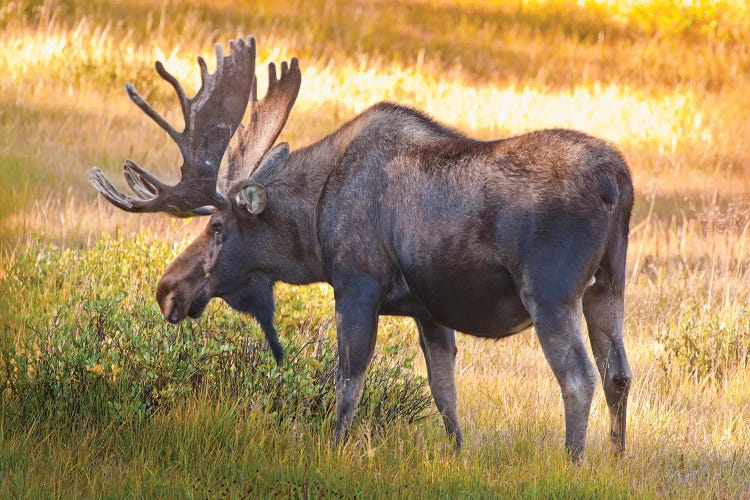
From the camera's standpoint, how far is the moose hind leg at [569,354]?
564cm

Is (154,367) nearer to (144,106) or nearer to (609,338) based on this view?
(144,106)

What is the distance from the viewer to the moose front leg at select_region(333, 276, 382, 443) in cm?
620

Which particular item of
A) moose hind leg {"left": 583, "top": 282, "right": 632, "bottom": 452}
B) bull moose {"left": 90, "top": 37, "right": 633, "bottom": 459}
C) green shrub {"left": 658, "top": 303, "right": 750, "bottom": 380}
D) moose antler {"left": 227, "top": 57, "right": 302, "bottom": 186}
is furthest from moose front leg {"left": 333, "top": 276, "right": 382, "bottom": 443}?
green shrub {"left": 658, "top": 303, "right": 750, "bottom": 380}

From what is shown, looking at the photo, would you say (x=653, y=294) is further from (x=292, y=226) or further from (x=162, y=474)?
(x=162, y=474)

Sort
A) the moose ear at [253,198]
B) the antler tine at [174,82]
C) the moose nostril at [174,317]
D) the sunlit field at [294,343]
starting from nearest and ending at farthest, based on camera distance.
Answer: the sunlit field at [294,343] < the antler tine at [174,82] < the moose ear at [253,198] < the moose nostril at [174,317]

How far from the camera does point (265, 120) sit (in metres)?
7.21

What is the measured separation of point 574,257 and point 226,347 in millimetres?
2058

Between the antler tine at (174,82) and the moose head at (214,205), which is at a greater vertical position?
the antler tine at (174,82)

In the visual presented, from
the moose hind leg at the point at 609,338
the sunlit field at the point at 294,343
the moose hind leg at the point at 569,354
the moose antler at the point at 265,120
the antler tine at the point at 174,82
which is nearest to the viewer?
the moose hind leg at the point at 569,354

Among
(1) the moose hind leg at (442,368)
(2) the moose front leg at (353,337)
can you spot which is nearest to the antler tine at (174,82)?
(2) the moose front leg at (353,337)

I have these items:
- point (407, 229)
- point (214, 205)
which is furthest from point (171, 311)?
point (407, 229)

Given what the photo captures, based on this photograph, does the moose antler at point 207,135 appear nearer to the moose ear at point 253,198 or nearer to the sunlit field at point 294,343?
the moose ear at point 253,198

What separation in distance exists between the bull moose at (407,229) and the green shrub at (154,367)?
0.24 metres

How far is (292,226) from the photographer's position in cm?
670
